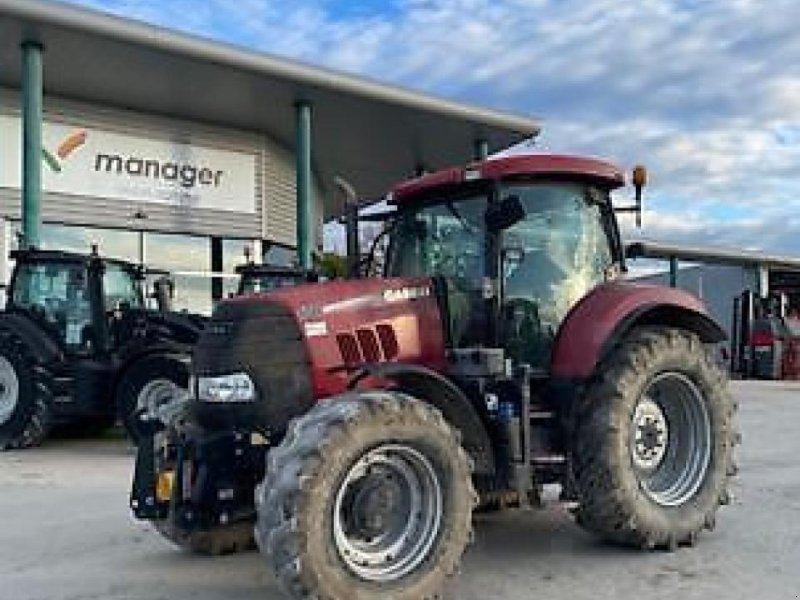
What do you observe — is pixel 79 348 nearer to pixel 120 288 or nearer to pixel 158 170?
pixel 120 288

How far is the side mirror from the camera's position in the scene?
21.0 ft

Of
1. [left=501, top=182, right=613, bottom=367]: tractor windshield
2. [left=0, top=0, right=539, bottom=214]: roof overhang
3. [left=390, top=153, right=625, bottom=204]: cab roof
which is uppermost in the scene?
[left=0, top=0, right=539, bottom=214]: roof overhang

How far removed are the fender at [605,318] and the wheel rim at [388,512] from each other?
53.0 inches

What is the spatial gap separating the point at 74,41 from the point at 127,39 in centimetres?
78

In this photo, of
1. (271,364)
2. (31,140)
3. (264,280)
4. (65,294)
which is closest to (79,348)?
(65,294)

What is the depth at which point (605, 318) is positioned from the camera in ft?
21.4

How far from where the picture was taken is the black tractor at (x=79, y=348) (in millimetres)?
12805

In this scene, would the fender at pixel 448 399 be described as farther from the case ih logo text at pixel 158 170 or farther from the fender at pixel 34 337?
the case ih logo text at pixel 158 170

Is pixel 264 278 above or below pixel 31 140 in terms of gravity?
below

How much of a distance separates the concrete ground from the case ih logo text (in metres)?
12.3

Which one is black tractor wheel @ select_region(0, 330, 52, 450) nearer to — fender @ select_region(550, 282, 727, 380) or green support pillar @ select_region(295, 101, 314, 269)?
green support pillar @ select_region(295, 101, 314, 269)

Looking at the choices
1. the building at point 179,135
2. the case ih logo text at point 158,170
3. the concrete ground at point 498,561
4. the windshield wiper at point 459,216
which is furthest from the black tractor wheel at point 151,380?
the case ih logo text at point 158,170

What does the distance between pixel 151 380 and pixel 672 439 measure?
7219mm

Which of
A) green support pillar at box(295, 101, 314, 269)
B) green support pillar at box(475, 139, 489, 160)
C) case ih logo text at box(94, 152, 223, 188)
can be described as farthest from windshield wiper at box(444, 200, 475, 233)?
green support pillar at box(475, 139, 489, 160)
